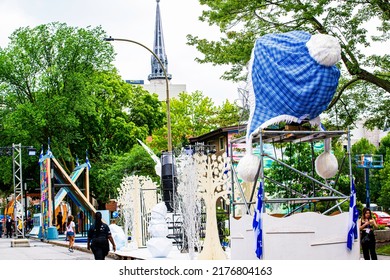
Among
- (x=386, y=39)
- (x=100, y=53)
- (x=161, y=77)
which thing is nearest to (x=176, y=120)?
(x=100, y=53)

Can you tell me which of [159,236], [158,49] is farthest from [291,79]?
[158,49]

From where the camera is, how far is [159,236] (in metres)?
23.5

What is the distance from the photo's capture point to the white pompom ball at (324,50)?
14508 mm

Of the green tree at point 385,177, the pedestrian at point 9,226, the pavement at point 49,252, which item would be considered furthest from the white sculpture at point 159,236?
the green tree at point 385,177

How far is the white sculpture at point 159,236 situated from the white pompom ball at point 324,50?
990cm

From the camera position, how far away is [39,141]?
56281 mm

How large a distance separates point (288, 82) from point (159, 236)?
1000cm

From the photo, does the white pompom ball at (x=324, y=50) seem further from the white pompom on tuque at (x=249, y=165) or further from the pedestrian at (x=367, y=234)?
the pedestrian at (x=367, y=234)

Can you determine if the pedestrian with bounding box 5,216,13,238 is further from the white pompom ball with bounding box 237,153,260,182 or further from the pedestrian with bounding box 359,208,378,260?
the white pompom ball with bounding box 237,153,260,182

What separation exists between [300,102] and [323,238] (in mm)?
2449

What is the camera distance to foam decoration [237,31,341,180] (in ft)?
47.8

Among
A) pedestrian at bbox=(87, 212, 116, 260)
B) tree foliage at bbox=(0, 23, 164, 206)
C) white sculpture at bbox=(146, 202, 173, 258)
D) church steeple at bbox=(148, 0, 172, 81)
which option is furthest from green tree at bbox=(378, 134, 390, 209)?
pedestrian at bbox=(87, 212, 116, 260)
